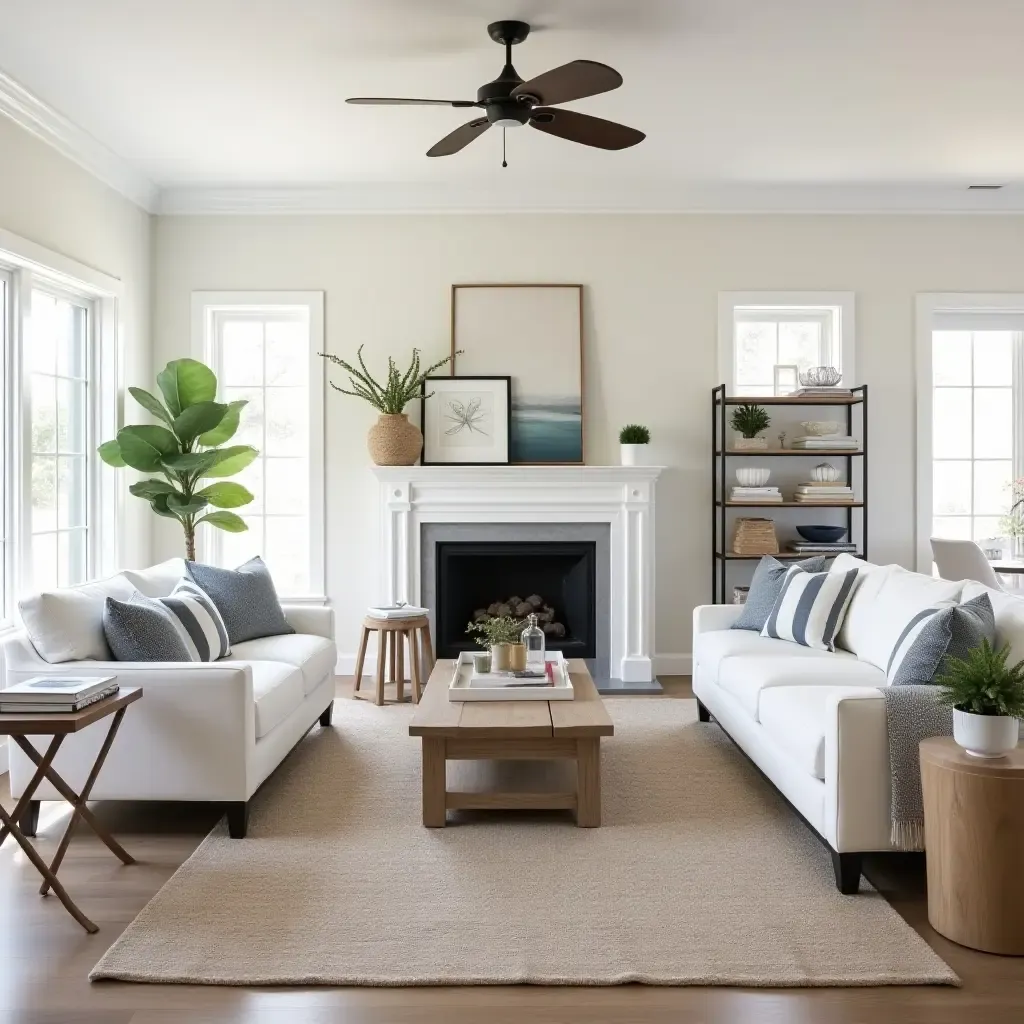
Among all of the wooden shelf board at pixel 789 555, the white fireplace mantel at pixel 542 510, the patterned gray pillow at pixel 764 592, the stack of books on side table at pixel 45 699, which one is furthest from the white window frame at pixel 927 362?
the stack of books on side table at pixel 45 699

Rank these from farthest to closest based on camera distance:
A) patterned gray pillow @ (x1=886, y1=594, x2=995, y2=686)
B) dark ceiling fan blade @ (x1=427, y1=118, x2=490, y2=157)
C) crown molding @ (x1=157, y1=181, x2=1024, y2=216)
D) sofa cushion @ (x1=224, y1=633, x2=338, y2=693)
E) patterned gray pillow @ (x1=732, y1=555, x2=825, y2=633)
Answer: crown molding @ (x1=157, y1=181, x2=1024, y2=216) → patterned gray pillow @ (x1=732, y1=555, x2=825, y2=633) → sofa cushion @ (x1=224, y1=633, x2=338, y2=693) → dark ceiling fan blade @ (x1=427, y1=118, x2=490, y2=157) → patterned gray pillow @ (x1=886, y1=594, x2=995, y2=686)

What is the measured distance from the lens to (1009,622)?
10.3 feet

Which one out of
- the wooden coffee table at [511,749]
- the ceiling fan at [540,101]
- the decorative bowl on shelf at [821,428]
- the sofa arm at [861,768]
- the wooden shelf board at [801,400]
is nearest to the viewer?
the sofa arm at [861,768]

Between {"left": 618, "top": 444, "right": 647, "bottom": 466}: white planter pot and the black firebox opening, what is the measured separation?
54 cm

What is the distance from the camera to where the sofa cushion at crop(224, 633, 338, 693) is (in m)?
4.14

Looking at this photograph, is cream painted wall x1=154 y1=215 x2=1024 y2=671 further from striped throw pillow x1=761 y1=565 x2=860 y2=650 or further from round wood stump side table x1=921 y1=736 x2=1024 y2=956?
round wood stump side table x1=921 y1=736 x2=1024 y2=956

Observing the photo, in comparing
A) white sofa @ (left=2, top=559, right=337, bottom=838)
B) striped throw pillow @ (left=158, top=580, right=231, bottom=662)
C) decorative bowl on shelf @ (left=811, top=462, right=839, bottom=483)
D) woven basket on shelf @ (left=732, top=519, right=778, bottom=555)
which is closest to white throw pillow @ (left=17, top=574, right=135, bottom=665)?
white sofa @ (left=2, top=559, right=337, bottom=838)

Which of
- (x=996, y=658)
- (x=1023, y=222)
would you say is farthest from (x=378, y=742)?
(x=1023, y=222)

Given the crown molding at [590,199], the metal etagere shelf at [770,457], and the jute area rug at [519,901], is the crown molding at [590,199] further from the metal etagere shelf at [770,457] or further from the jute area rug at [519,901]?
the jute area rug at [519,901]

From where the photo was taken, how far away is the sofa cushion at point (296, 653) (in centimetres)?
414

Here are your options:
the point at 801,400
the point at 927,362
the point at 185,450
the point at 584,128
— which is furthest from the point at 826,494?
the point at 185,450

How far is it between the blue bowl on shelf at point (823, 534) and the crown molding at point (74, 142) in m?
4.38

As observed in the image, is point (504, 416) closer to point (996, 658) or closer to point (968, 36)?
point (968, 36)

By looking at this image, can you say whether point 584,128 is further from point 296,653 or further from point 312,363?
point 312,363
